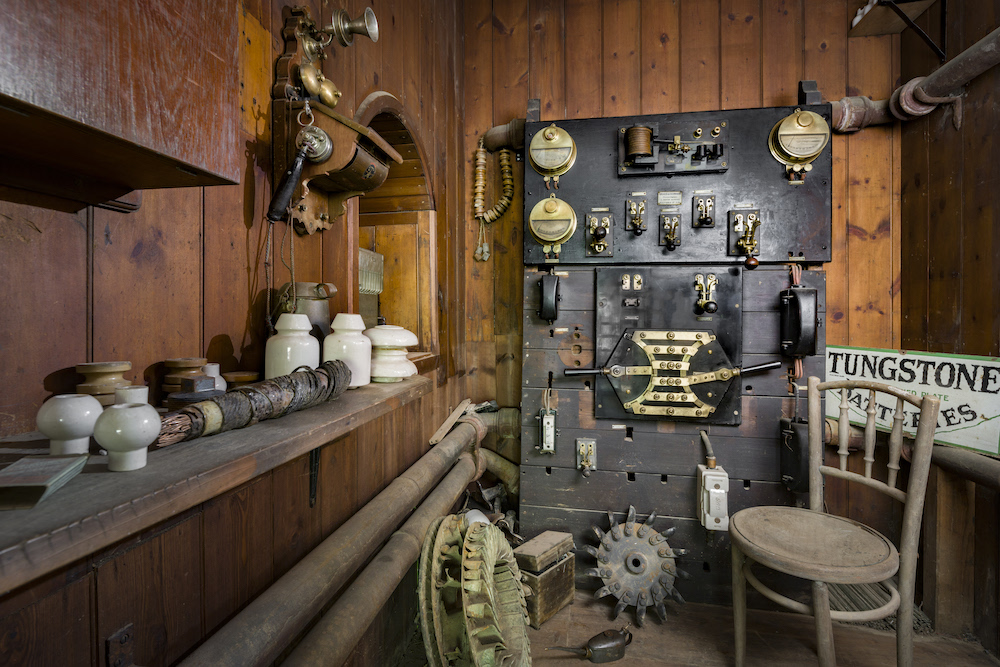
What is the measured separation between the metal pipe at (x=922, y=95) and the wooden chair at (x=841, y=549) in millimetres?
1417

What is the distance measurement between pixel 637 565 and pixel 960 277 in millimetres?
1962

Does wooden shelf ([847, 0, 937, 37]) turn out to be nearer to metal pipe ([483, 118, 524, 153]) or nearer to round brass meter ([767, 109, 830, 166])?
round brass meter ([767, 109, 830, 166])

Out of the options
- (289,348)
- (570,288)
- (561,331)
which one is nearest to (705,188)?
(570,288)

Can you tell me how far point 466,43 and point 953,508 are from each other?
343 centimetres

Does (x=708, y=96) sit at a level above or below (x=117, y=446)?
above

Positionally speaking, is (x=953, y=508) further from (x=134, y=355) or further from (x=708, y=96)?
(x=134, y=355)

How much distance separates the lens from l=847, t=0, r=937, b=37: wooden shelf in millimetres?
2293

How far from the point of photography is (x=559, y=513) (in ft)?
8.30

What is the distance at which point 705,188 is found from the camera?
239 centimetres

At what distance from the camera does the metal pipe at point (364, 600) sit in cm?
108

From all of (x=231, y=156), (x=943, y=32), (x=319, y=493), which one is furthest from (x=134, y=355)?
(x=943, y=32)

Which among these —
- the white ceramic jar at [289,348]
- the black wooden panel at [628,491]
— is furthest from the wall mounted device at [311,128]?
the black wooden panel at [628,491]

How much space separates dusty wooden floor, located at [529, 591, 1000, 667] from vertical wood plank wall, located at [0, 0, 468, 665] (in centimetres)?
94

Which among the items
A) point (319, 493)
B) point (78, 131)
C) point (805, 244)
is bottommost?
point (319, 493)
